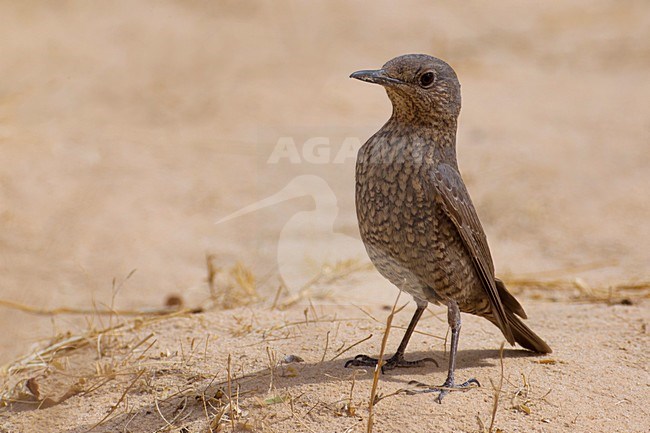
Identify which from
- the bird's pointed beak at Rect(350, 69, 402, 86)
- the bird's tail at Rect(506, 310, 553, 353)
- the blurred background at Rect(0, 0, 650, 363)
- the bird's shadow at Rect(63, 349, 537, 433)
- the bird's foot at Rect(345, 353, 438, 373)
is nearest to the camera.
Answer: the bird's shadow at Rect(63, 349, 537, 433)

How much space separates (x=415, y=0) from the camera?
12180 mm

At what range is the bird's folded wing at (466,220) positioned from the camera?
358 centimetres

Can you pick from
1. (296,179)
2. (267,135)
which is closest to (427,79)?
(296,179)

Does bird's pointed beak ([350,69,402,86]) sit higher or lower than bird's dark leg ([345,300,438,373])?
higher

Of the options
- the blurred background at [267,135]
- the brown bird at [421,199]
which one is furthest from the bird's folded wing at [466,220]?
the blurred background at [267,135]

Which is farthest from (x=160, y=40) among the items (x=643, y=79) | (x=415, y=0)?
(x=643, y=79)

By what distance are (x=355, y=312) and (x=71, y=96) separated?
536 cm

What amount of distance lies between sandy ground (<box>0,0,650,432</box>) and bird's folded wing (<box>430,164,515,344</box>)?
35 cm

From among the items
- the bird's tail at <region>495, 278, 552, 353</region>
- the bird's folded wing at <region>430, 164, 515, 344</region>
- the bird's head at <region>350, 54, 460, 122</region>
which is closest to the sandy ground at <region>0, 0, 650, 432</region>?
the bird's tail at <region>495, 278, 552, 353</region>

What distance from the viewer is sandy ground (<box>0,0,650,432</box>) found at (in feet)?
12.3

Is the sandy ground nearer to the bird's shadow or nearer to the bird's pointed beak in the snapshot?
the bird's shadow

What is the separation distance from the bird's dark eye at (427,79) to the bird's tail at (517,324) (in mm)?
1026

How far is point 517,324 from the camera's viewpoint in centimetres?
394

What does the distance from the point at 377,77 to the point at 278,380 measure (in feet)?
4.50
